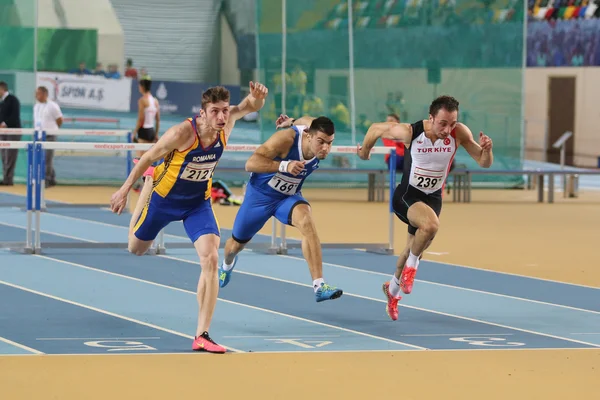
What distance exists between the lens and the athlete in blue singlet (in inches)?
384

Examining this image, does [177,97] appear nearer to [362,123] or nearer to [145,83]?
[362,123]

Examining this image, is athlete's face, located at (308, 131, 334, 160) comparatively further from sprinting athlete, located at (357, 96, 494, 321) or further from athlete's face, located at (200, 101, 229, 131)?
athlete's face, located at (200, 101, 229, 131)

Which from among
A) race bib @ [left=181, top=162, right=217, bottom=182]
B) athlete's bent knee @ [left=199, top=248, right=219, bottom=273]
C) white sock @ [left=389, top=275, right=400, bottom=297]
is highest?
race bib @ [left=181, top=162, right=217, bottom=182]

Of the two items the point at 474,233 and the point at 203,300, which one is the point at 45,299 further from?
the point at 474,233

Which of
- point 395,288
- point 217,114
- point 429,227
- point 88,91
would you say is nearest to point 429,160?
point 429,227

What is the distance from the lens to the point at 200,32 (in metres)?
28.4

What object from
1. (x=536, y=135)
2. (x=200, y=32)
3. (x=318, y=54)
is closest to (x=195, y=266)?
(x=318, y=54)

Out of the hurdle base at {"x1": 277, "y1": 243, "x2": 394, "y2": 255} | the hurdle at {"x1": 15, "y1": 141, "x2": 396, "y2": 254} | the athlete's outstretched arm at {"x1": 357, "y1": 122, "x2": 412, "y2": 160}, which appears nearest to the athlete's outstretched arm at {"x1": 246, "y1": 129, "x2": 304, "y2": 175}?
the athlete's outstretched arm at {"x1": 357, "y1": 122, "x2": 412, "y2": 160}

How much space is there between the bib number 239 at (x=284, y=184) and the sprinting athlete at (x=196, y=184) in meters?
1.09

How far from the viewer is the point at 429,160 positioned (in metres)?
10.1

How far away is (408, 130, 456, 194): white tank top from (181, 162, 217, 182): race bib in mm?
1981

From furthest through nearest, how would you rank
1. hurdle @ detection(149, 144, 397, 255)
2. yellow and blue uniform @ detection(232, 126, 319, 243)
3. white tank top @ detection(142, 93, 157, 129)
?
white tank top @ detection(142, 93, 157, 129)
hurdle @ detection(149, 144, 397, 255)
yellow and blue uniform @ detection(232, 126, 319, 243)

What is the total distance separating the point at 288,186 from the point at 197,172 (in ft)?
5.78

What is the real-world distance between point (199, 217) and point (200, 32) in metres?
20.0
